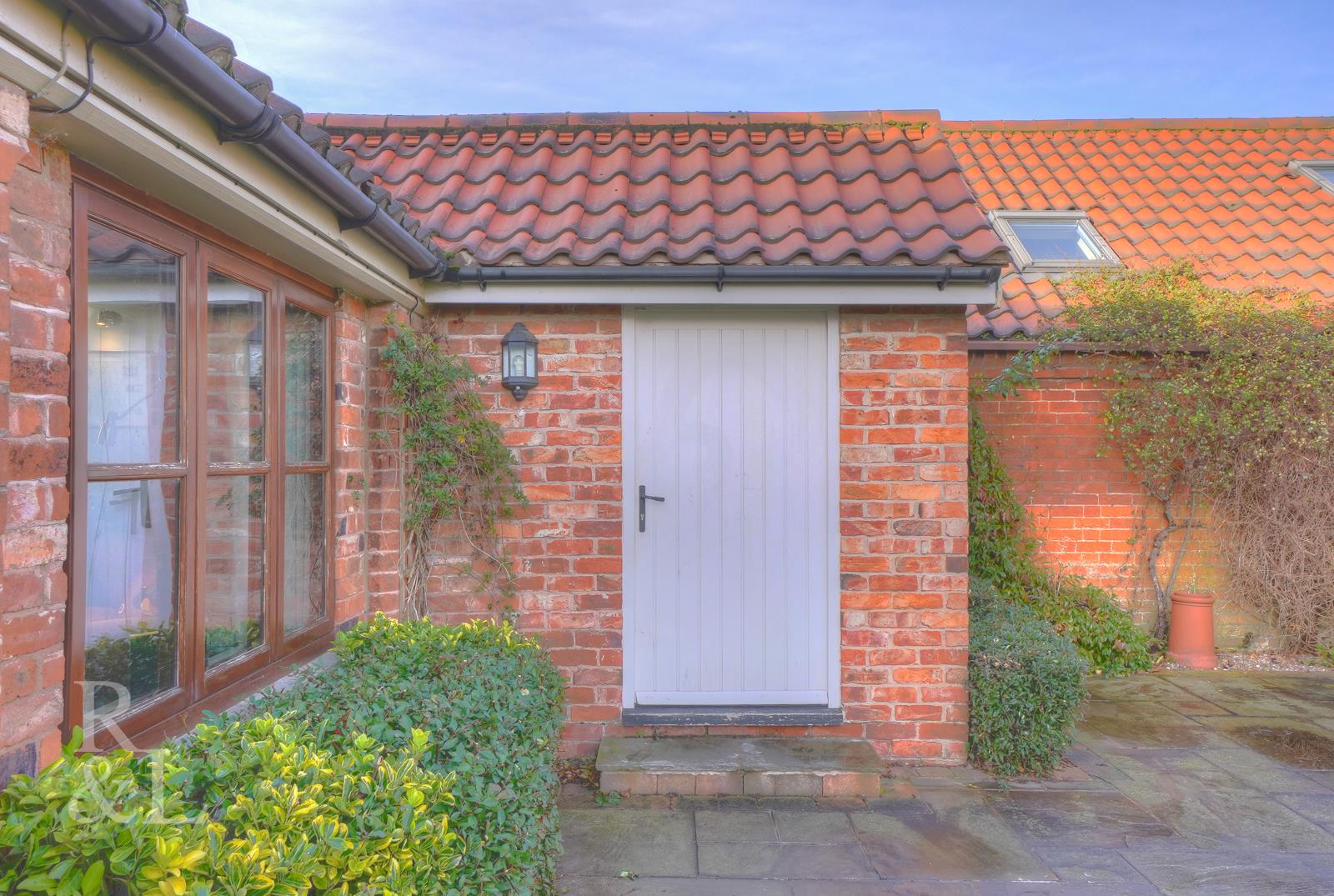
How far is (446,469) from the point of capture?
3977mm

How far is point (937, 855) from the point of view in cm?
320

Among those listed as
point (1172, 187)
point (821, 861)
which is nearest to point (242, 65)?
point (821, 861)

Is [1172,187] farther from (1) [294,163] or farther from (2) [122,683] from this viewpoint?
(2) [122,683]

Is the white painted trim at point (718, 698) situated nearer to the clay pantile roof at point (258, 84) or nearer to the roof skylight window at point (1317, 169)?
the clay pantile roof at point (258, 84)

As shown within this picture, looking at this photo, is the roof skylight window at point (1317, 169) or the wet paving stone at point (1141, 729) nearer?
the wet paving stone at point (1141, 729)

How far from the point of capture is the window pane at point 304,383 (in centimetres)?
319

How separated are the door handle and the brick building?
0.06 ft

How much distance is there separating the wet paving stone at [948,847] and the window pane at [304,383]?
2.84 meters

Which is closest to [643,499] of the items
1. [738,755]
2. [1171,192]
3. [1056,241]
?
[738,755]

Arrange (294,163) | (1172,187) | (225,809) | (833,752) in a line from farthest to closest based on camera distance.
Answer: (1172,187) < (833,752) < (294,163) < (225,809)

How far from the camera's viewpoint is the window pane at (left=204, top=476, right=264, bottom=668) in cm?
259

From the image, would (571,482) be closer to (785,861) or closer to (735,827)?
(735,827)

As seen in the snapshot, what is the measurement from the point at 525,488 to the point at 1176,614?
507 centimetres

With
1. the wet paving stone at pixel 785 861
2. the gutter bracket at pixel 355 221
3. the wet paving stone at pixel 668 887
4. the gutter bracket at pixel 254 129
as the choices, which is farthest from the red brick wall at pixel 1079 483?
the gutter bracket at pixel 254 129
